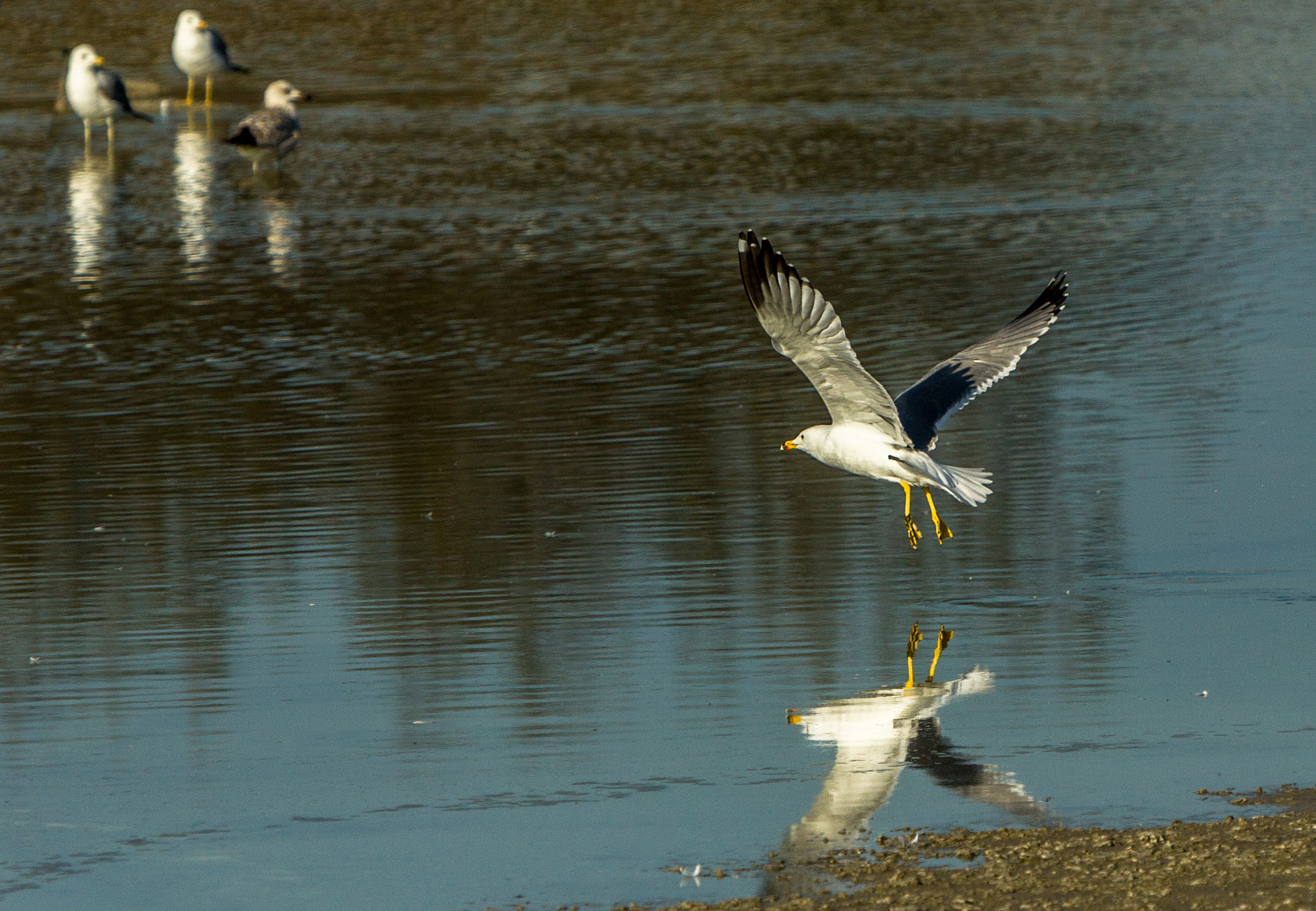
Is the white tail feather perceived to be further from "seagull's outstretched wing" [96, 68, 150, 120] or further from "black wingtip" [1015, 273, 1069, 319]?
"seagull's outstretched wing" [96, 68, 150, 120]

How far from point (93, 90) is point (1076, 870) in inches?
901

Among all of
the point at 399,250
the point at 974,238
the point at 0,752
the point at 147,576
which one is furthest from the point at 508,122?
the point at 0,752

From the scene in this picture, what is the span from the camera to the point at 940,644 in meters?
7.49

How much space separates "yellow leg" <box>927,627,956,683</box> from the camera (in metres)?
7.18

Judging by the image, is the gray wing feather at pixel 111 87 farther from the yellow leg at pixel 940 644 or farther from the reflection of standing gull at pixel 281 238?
the yellow leg at pixel 940 644

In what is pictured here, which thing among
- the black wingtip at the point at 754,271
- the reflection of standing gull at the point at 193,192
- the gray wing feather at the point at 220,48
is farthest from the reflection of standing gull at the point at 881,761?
the gray wing feather at the point at 220,48

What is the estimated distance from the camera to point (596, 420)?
11.7 m

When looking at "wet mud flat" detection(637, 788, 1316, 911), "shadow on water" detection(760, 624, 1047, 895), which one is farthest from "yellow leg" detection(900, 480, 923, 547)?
"wet mud flat" detection(637, 788, 1316, 911)

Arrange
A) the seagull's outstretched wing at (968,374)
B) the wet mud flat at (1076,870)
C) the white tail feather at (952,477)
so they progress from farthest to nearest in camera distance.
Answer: the seagull's outstretched wing at (968,374), the white tail feather at (952,477), the wet mud flat at (1076,870)

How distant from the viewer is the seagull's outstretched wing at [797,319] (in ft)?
25.3

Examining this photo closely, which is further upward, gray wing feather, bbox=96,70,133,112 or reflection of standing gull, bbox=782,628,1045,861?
gray wing feather, bbox=96,70,133,112

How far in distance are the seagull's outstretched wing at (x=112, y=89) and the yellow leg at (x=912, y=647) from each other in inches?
800

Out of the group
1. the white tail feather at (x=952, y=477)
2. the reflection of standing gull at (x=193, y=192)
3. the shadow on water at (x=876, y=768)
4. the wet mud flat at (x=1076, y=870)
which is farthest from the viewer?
the reflection of standing gull at (x=193, y=192)

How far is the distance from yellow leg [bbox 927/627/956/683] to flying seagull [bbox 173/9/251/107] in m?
23.1
